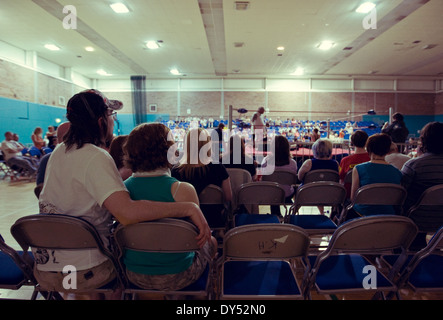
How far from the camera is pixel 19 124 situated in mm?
10367

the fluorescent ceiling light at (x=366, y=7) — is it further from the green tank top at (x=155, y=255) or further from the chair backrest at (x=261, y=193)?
the green tank top at (x=155, y=255)

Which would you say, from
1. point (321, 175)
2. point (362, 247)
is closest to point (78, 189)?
point (362, 247)

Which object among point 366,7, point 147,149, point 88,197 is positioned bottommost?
point 88,197

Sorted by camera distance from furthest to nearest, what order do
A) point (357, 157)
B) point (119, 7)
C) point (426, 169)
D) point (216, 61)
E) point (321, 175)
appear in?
1. point (216, 61)
2. point (119, 7)
3. point (357, 157)
4. point (321, 175)
5. point (426, 169)

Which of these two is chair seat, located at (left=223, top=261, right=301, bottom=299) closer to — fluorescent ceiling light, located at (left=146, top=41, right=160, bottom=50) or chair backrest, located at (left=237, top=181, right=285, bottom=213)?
chair backrest, located at (left=237, top=181, right=285, bottom=213)

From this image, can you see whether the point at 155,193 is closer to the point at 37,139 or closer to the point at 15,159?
the point at 15,159

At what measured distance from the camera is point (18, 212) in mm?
4551

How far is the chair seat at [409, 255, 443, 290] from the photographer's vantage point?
1.56 meters

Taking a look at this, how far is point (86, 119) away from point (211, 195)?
1182 mm

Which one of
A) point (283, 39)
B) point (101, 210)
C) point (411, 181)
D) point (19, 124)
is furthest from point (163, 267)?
point (19, 124)

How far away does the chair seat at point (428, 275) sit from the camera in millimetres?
1564

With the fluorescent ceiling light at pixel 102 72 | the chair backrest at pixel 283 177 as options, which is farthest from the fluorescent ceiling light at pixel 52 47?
the chair backrest at pixel 283 177

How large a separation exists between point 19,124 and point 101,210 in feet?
37.3
